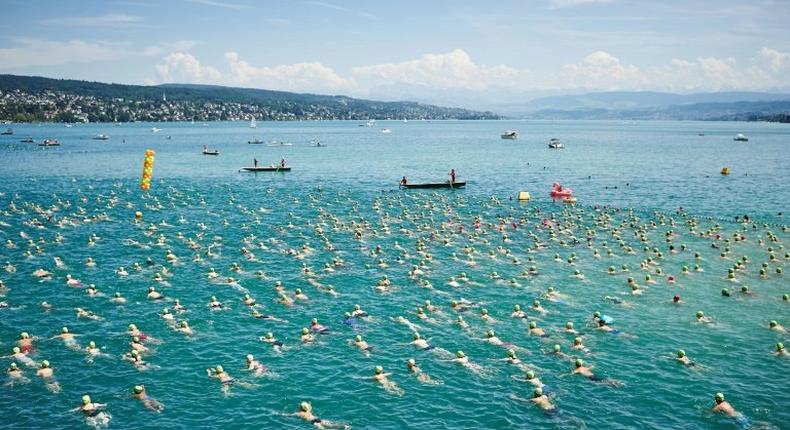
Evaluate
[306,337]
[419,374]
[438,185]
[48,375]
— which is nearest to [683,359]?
[419,374]

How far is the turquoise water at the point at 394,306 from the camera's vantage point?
30.4 metres

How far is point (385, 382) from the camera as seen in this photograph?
3303 centimetres

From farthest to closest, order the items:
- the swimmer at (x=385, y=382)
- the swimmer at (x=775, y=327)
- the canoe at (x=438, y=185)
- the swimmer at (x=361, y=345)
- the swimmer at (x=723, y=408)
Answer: the canoe at (x=438, y=185), the swimmer at (x=775, y=327), the swimmer at (x=361, y=345), the swimmer at (x=385, y=382), the swimmer at (x=723, y=408)

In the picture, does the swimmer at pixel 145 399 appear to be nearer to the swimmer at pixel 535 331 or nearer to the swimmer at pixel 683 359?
the swimmer at pixel 535 331

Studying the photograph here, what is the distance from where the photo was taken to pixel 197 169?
13800 cm

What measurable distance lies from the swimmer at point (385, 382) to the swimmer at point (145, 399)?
1154cm

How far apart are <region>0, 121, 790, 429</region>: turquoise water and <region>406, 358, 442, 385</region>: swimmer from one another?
42 centimetres

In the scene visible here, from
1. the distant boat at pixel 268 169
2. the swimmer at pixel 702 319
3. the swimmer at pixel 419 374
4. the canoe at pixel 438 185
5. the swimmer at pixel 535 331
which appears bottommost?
the swimmer at pixel 419 374

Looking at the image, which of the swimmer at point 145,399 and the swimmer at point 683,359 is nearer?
the swimmer at point 145,399

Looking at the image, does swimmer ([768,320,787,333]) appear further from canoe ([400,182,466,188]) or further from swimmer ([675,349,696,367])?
canoe ([400,182,466,188])

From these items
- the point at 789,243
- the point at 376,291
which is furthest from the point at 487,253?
the point at 789,243

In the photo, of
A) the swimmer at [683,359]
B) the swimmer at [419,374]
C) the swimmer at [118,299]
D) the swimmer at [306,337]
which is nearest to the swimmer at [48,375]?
the swimmer at [118,299]

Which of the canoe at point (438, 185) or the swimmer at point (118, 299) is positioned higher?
the canoe at point (438, 185)

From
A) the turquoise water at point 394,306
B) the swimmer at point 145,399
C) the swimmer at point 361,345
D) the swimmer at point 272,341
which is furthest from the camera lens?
the swimmer at point 272,341
